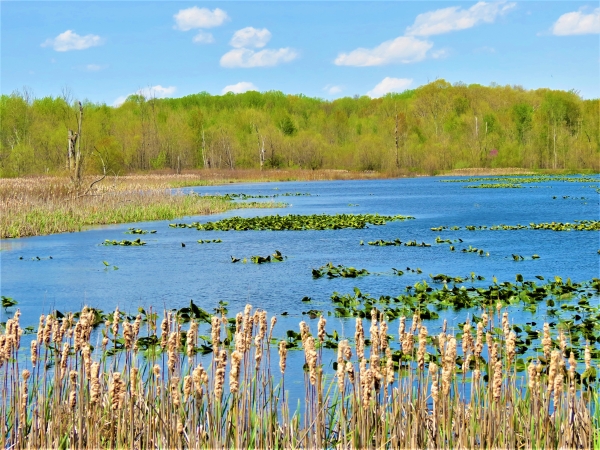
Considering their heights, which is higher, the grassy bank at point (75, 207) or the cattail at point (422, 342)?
the cattail at point (422, 342)

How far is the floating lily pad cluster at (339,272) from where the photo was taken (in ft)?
56.5

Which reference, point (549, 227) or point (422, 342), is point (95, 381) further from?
point (549, 227)

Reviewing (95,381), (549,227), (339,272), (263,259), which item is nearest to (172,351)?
(95,381)

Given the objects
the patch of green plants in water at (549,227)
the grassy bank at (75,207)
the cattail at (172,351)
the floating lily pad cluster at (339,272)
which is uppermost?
the cattail at (172,351)

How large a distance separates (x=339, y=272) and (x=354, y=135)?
108 meters

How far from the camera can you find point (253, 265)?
1973 centimetres

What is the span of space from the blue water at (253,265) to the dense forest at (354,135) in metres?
50.6

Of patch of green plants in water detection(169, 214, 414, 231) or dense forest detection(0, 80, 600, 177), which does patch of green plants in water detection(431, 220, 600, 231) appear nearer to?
patch of green plants in water detection(169, 214, 414, 231)

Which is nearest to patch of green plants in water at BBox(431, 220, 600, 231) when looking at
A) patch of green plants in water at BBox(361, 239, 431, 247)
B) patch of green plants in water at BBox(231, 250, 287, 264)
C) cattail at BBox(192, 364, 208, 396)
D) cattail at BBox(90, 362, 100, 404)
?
patch of green plants in water at BBox(361, 239, 431, 247)

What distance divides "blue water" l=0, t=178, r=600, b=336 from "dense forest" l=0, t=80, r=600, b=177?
5060 cm

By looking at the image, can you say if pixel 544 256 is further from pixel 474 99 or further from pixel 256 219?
pixel 474 99

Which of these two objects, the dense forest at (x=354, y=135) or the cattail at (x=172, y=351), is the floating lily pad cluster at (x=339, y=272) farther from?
the dense forest at (x=354, y=135)

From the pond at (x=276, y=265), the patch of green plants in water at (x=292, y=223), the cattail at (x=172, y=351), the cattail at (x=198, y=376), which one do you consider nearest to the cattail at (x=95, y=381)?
the cattail at (x=172, y=351)

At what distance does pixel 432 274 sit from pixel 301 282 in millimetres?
2990
